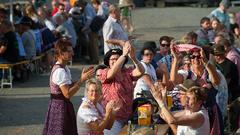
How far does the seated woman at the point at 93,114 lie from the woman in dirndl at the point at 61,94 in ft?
1.78

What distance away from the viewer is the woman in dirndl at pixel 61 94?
7852 mm

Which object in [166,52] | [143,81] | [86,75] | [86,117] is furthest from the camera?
[166,52]

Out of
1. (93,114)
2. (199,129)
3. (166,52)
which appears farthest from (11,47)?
(199,129)

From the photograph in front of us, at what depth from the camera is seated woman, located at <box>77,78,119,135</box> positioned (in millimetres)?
7102

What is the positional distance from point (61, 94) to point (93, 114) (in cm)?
87

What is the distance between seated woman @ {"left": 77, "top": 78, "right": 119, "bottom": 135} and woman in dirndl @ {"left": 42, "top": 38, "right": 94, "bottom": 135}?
1.78 feet

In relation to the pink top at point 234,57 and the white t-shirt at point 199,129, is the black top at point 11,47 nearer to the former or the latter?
the pink top at point 234,57

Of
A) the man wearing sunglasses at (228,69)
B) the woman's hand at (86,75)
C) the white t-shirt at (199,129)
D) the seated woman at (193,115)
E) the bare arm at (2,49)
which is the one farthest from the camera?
the bare arm at (2,49)

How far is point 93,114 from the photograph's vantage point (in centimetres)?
720

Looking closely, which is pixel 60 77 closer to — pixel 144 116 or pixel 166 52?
pixel 144 116

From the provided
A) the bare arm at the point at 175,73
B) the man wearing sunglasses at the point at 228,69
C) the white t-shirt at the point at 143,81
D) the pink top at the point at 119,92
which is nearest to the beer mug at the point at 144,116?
the pink top at the point at 119,92

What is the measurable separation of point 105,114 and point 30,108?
18.1 ft

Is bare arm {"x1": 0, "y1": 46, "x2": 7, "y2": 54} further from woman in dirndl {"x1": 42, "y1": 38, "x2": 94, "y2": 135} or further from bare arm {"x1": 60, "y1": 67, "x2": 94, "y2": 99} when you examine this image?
bare arm {"x1": 60, "y1": 67, "x2": 94, "y2": 99}

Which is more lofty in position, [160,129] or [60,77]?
[60,77]
